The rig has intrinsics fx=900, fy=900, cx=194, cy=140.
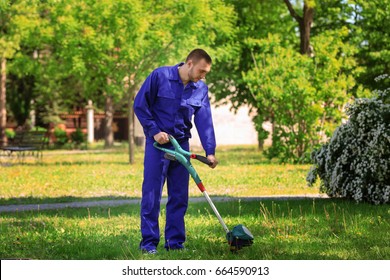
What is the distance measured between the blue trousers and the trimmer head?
0.47 m

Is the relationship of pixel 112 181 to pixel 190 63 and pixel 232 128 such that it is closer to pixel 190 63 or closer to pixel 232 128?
pixel 190 63

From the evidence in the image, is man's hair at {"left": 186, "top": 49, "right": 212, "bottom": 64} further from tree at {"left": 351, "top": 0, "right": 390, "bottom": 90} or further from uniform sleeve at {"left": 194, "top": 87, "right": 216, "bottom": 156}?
tree at {"left": 351, "top": 0, "right": 390, "bottom": 90}

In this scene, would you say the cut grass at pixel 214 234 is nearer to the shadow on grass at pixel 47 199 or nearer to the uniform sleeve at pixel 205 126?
the uniform sleeve at pixel 205 126

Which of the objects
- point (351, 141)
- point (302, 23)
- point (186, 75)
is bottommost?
point (351, 141)

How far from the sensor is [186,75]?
707cm

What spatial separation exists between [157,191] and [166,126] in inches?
20.6

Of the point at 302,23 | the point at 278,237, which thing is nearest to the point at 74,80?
the point at 302,23

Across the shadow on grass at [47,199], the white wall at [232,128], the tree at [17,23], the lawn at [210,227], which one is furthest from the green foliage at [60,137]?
the shadow on grass at [47,199]

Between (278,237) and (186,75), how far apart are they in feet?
6.76

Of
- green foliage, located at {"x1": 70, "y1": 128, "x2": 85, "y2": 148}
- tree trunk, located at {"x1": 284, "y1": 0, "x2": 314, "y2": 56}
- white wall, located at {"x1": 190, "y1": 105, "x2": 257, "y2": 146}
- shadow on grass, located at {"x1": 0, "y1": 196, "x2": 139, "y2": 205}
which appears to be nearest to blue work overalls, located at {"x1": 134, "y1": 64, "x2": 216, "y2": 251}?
shadow on grass, located at {"x1": 0, "y1": 196, "x2": 139, "y2": 205}

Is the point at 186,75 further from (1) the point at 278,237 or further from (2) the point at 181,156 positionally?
(1) the point at 278,237

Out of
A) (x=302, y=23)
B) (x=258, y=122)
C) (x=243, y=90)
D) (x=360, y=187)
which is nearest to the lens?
(x=360, y=187)

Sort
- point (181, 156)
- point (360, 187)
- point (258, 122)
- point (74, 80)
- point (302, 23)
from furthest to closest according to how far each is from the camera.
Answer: point (74, 80)
point (302, 23)
point (258, 122)
point (360, 187)
point (181, 156)

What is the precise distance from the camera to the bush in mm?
11438
